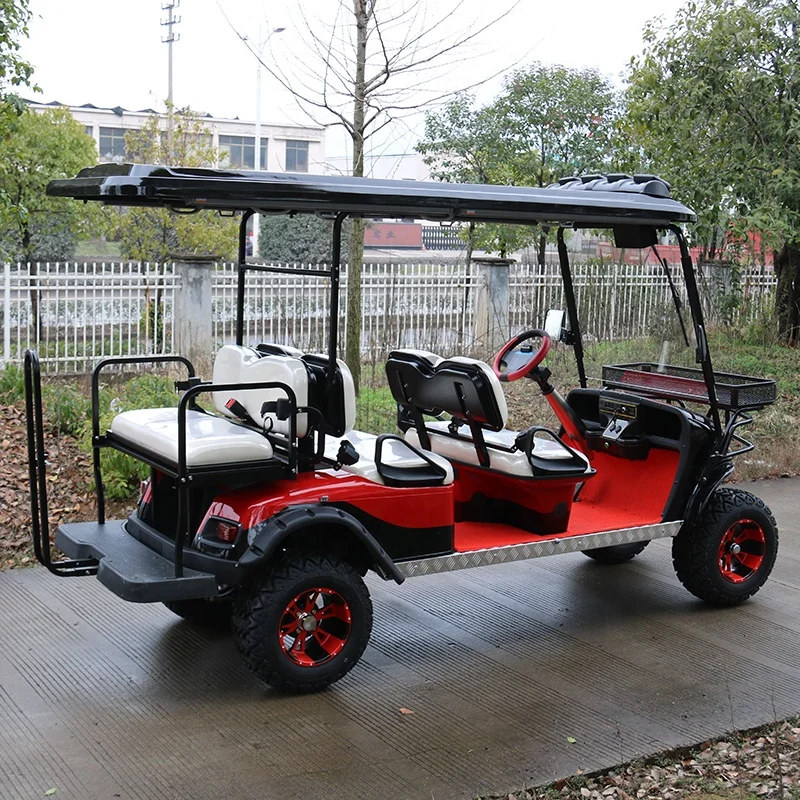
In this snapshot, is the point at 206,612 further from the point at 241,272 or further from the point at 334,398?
the point at 241,272

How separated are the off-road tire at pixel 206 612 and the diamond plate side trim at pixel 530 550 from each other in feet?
3.21

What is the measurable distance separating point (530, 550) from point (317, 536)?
1097 mm

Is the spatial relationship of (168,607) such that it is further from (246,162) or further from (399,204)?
(246,162)

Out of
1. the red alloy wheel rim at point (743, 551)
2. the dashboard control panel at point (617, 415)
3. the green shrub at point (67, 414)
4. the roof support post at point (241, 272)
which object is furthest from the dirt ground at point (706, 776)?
the green shrub at point (67, 414)

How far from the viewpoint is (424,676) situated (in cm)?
493

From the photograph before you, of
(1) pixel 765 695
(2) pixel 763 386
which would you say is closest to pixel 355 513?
(1) pixel 765 695

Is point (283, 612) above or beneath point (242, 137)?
beneath

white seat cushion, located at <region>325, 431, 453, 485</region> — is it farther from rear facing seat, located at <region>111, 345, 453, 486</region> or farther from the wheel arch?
the wheel arch

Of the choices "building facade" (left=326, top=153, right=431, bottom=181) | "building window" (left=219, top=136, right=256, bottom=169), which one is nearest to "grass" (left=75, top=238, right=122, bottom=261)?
"building window" (left=219, top=136, right=256, bottom=169)

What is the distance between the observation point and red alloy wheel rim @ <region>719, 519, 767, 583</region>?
5.95 meters

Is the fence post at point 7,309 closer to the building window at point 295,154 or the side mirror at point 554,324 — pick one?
the side mirror at point 554,324

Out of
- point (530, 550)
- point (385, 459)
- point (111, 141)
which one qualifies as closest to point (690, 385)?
point (530, 550)

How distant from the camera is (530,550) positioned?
17.2 ft

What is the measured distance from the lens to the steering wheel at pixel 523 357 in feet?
18.7
